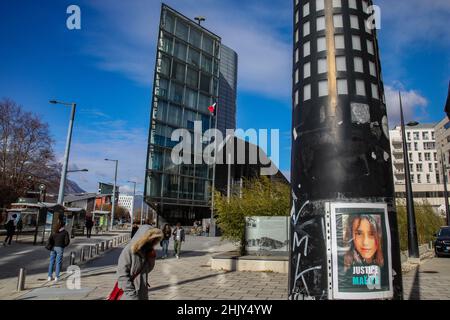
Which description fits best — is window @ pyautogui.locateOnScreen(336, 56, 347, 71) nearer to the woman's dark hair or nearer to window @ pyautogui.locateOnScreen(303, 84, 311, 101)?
window @ pyautogui.locateOnScreen(303, 84, 311, 101)

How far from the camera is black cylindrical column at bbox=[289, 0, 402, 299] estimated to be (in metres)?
4.23

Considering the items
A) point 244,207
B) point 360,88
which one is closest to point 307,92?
point 360,88

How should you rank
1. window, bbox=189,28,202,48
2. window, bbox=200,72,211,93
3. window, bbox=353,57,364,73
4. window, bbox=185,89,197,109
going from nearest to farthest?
window, bbox=353,57,364,73
window, bbox=185,89,197,109
window, bbox=189,28,202,48
window, bbox=200,72,211,93

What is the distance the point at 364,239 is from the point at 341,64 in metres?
2.18

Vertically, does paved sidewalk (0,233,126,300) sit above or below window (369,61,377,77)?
below

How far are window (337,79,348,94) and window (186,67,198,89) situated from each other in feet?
181

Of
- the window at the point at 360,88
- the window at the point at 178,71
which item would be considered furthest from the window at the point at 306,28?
the window at the point at 178,71

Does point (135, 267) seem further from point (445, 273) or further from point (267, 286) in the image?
point (445, 273)

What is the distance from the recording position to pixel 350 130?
446 centimetres

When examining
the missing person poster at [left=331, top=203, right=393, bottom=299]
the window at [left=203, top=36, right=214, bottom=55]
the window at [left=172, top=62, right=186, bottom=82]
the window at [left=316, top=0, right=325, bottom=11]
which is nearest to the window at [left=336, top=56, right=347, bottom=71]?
→ the window at [left=316, top=0, right=325, bottom=11]

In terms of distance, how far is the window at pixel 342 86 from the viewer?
4.58 m

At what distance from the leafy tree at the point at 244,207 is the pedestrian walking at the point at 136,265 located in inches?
474

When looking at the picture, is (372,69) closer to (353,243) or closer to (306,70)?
(306,70)
